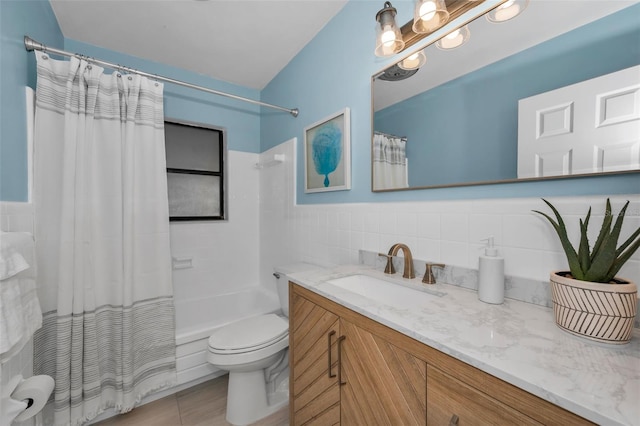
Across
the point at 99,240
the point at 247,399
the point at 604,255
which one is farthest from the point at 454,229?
the point at 99,240

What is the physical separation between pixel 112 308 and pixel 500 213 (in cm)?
219

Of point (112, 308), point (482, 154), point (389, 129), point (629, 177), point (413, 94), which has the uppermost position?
point (413, 94)

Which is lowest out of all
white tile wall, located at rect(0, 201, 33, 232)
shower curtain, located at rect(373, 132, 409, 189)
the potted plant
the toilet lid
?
the toilet lid

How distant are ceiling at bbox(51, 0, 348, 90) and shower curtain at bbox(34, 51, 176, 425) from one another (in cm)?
38

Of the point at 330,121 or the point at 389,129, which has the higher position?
the point at 330,121

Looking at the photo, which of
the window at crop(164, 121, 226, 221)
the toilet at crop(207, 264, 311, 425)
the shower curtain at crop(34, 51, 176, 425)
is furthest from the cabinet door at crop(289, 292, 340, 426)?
the window at crop(164, 121, 226, 221)

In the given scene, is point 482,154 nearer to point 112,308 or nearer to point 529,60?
point 529,60

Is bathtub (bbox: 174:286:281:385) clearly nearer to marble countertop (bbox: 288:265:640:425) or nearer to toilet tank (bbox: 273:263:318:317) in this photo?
toilet tank (bbox: 273:263:318:317)

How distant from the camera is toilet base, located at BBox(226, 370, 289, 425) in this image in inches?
57.5

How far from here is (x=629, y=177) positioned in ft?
2.28

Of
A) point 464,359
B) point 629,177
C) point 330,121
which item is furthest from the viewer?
point 330,121

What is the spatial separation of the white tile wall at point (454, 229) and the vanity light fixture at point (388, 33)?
753 millimetres

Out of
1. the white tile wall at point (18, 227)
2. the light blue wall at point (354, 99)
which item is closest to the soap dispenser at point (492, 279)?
the light blue wall at point (354, 99)

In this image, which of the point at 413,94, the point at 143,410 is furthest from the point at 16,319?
the point at 413,94
